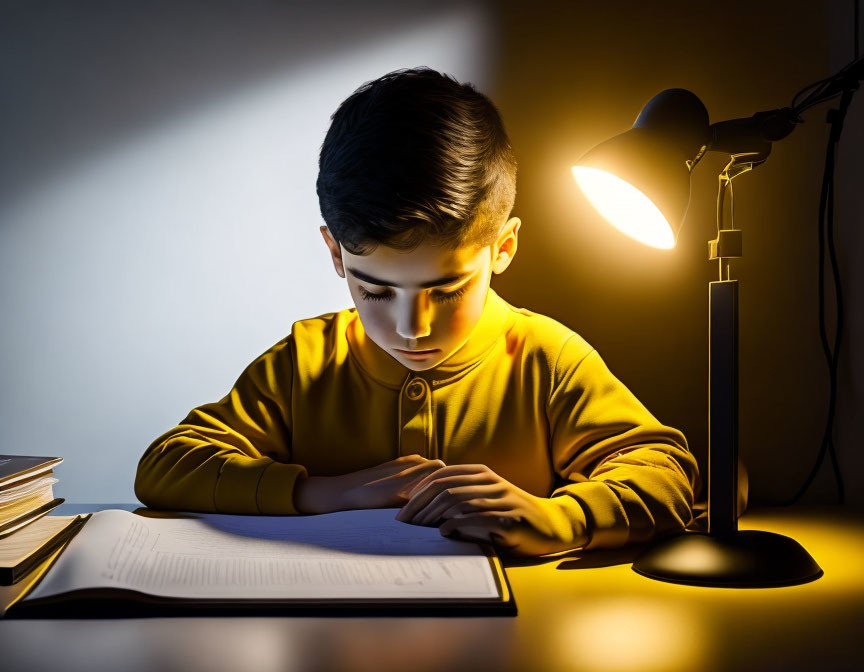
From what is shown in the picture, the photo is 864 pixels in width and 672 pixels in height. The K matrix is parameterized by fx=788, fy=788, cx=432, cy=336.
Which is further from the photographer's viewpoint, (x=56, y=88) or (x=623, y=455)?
(x=56, y=88)

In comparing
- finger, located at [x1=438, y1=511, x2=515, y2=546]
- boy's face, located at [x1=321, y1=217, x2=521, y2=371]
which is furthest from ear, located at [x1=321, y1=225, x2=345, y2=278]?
finger, located at [x1=438, y1=511, x2=515, y2=546]

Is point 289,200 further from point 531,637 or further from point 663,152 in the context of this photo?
point 531,637

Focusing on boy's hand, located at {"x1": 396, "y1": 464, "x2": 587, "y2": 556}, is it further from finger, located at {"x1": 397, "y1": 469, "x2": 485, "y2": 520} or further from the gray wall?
the gray wall

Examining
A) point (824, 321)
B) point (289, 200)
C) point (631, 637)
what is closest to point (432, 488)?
point (631, 637)

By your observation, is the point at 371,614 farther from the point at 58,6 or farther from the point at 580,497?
the point at 58,6

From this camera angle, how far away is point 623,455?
2.98 feet

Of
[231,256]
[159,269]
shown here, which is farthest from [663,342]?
[159,269]

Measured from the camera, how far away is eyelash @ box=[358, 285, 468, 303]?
892mm

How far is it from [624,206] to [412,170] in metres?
0.23

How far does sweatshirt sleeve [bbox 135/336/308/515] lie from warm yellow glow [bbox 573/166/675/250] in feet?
1.52

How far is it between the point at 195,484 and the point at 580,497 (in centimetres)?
45

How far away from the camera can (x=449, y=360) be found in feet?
3.34

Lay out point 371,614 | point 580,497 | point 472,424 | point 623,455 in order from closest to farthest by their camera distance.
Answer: point 371,614, point 580,497, point 623,455, point 472,424

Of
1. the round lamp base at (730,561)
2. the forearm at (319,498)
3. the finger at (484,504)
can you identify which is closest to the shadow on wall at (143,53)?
the forearm at (319,498)
